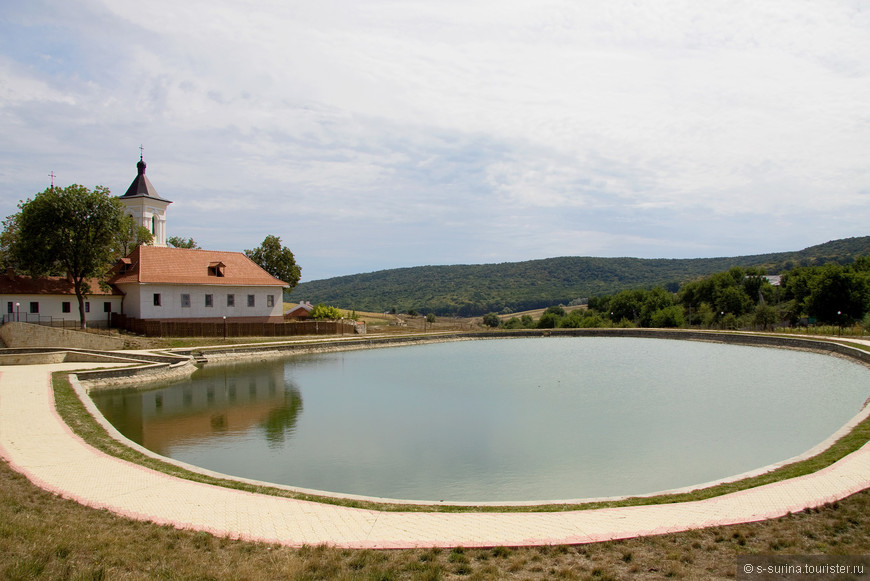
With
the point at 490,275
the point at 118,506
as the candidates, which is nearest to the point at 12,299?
the point at 118,506

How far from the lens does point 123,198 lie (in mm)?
44312

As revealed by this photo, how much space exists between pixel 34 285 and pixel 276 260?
19.3 metres

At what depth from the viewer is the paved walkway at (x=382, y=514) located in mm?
6156

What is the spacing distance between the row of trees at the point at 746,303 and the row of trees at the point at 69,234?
1753 inches

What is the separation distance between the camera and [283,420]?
1633 centimetres

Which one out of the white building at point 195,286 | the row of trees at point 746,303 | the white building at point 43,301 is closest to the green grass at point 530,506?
the white building at point 43,301

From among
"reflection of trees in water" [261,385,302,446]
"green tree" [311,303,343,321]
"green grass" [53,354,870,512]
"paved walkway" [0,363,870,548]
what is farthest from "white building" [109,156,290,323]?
"paved walkway" [0,363,870,548]

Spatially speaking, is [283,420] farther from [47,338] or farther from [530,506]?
[47,338]

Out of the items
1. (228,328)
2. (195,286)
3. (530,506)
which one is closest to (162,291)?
(195,286)

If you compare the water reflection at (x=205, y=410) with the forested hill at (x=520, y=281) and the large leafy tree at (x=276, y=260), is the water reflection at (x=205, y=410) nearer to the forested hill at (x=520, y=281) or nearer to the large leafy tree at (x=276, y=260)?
the large leafy tree at (x=276, y=260)

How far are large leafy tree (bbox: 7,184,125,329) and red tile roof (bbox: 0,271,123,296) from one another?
0.94 metres

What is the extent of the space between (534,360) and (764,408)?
16.3 m

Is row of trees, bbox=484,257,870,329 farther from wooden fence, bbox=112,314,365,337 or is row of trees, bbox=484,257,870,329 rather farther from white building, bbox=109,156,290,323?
white building, bbox=109,156,290,323

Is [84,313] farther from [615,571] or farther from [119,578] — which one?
[615,571]
